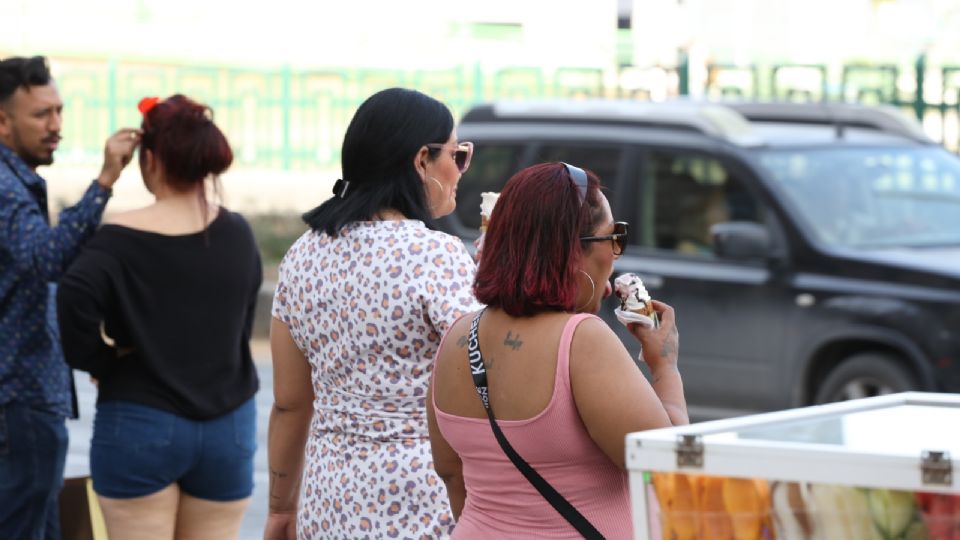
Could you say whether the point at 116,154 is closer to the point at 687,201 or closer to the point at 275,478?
the point at 275,478

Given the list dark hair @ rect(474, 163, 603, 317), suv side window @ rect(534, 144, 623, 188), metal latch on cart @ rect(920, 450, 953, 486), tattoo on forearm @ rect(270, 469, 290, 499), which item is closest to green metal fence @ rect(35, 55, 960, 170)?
suv side window @ rect(534, 144, 623, 188)

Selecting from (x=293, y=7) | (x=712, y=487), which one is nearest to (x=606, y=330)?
(x=712, y=487)

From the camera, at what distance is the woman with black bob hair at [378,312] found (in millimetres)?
3396

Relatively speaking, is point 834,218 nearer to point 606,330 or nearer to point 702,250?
point 702,250

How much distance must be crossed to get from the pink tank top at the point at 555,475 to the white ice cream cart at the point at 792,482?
28cm

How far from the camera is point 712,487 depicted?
250cm

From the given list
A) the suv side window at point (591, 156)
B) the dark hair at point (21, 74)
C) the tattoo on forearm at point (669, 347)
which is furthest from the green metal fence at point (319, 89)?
the tattoo on forearm at point (669, 347)

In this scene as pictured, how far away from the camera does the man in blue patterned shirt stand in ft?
14.4

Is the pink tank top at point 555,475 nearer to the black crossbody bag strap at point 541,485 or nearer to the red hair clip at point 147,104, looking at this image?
the black crossbody bag strap at point 541,485

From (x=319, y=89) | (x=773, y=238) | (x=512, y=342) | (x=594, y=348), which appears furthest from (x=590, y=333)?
(x=319, y=89)

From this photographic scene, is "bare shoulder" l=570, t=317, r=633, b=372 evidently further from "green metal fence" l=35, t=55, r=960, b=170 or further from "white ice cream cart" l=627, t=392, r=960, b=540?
"green metal fence" l=35, t=55, r=960, b=170

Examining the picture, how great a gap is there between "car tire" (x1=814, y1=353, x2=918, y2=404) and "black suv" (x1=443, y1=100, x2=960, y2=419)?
0.03 ft

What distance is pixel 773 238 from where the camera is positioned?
348 inches

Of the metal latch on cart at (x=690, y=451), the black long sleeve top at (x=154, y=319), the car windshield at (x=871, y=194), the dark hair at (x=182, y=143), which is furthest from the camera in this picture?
the car windshield at (x=871, y=194)
